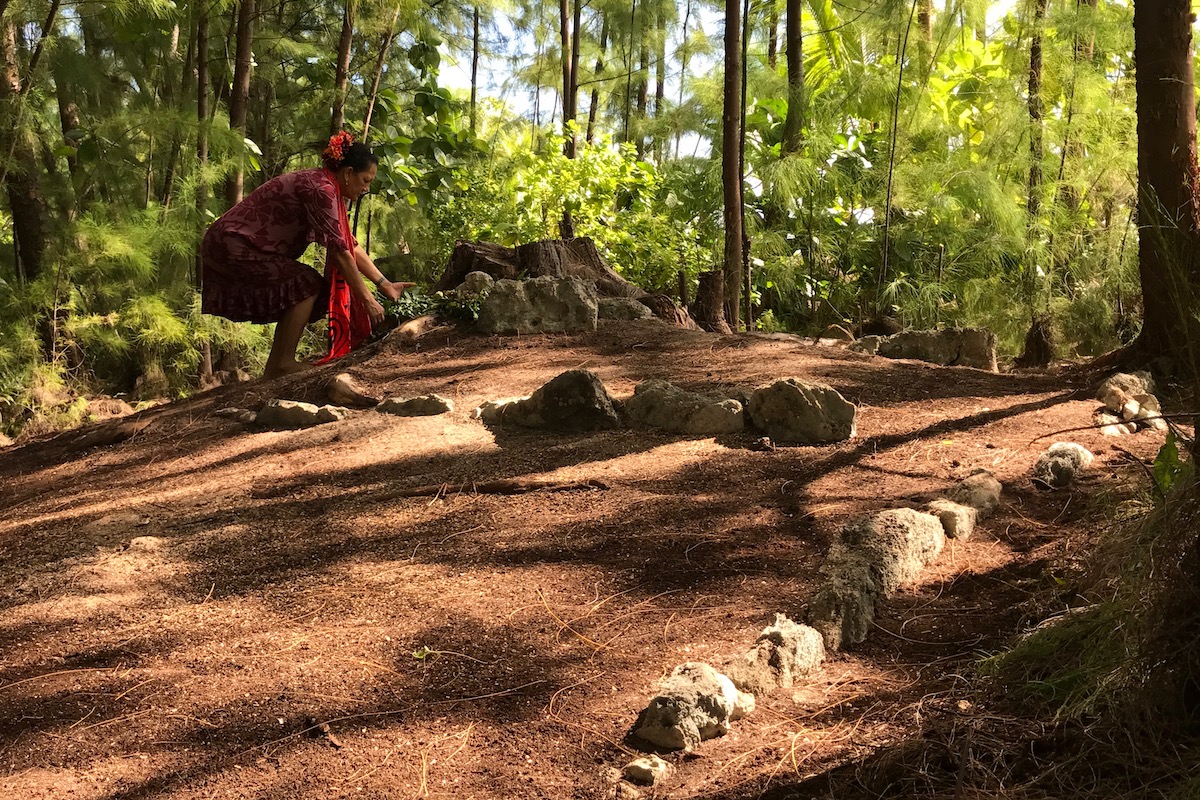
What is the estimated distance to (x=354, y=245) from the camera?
5.71m

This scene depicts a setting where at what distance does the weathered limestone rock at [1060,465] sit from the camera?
12.6ft

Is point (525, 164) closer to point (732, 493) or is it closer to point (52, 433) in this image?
point (52, 433)

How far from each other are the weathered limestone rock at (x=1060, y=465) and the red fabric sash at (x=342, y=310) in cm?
369

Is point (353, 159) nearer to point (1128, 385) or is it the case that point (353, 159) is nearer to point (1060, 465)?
point (1060, 465)

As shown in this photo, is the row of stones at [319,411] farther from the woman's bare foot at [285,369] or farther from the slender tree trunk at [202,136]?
the slender tree trunk at [202,136]

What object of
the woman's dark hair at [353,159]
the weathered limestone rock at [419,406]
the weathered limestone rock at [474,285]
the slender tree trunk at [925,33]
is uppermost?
the slender tree trunk at [925,33]

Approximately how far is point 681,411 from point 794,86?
5.88 meters

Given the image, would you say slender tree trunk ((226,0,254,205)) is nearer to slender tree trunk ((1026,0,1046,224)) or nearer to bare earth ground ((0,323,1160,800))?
bare earth ground ((0,323,1160,800))

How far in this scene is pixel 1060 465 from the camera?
12.7ft

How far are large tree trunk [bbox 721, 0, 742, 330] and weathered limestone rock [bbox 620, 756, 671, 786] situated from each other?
5.58 metres

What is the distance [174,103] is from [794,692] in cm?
777

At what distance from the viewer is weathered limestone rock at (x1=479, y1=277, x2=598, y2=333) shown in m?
6.35

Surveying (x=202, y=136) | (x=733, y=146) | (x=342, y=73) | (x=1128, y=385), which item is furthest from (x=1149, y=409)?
(x=342, y=73)

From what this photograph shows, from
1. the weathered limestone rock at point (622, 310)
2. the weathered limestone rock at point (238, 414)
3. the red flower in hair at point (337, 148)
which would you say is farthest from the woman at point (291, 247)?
the weathered limestone rock at point (622, 310)
